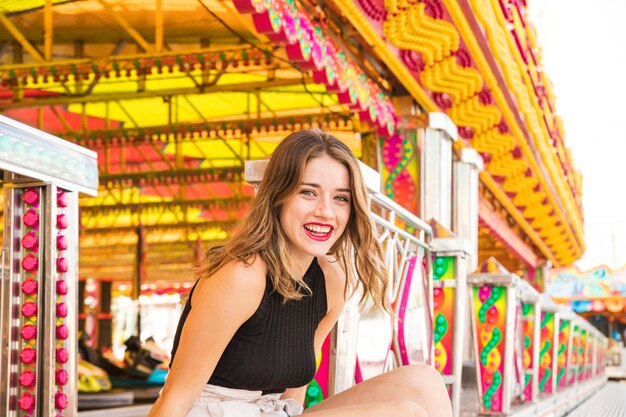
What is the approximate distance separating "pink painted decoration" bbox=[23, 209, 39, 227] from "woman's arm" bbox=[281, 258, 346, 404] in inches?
26.9

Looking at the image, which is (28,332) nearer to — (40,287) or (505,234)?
(40,287)

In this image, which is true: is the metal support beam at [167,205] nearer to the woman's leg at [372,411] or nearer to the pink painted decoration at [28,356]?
the pink painted decoration at [28,356]

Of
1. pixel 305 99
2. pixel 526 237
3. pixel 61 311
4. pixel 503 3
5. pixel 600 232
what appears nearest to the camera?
pixel 61 311

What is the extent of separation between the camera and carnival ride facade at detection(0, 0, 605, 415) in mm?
4227

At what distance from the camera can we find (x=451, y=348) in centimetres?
425

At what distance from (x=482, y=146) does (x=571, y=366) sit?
10.8 feet

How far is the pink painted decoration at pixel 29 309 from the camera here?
2295 mm

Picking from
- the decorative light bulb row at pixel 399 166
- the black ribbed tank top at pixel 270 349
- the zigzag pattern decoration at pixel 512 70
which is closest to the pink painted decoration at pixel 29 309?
the black ribbed tank top at pixel 270 349

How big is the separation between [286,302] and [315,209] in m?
0.20

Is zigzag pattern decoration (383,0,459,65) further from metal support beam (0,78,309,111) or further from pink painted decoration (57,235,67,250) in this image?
pink painted decoration (57,235,67,250)

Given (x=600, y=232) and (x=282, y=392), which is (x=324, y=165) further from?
(x=600, y=232)

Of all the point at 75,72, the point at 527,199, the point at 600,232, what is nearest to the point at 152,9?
the point at 75,72

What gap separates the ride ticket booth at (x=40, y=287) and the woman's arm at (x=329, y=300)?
54cm

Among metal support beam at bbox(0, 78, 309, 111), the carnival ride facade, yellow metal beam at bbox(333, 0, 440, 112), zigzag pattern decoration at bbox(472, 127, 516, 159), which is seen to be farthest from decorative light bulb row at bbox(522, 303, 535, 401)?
metal support beam at bbox(0, 78, 309, 111)
